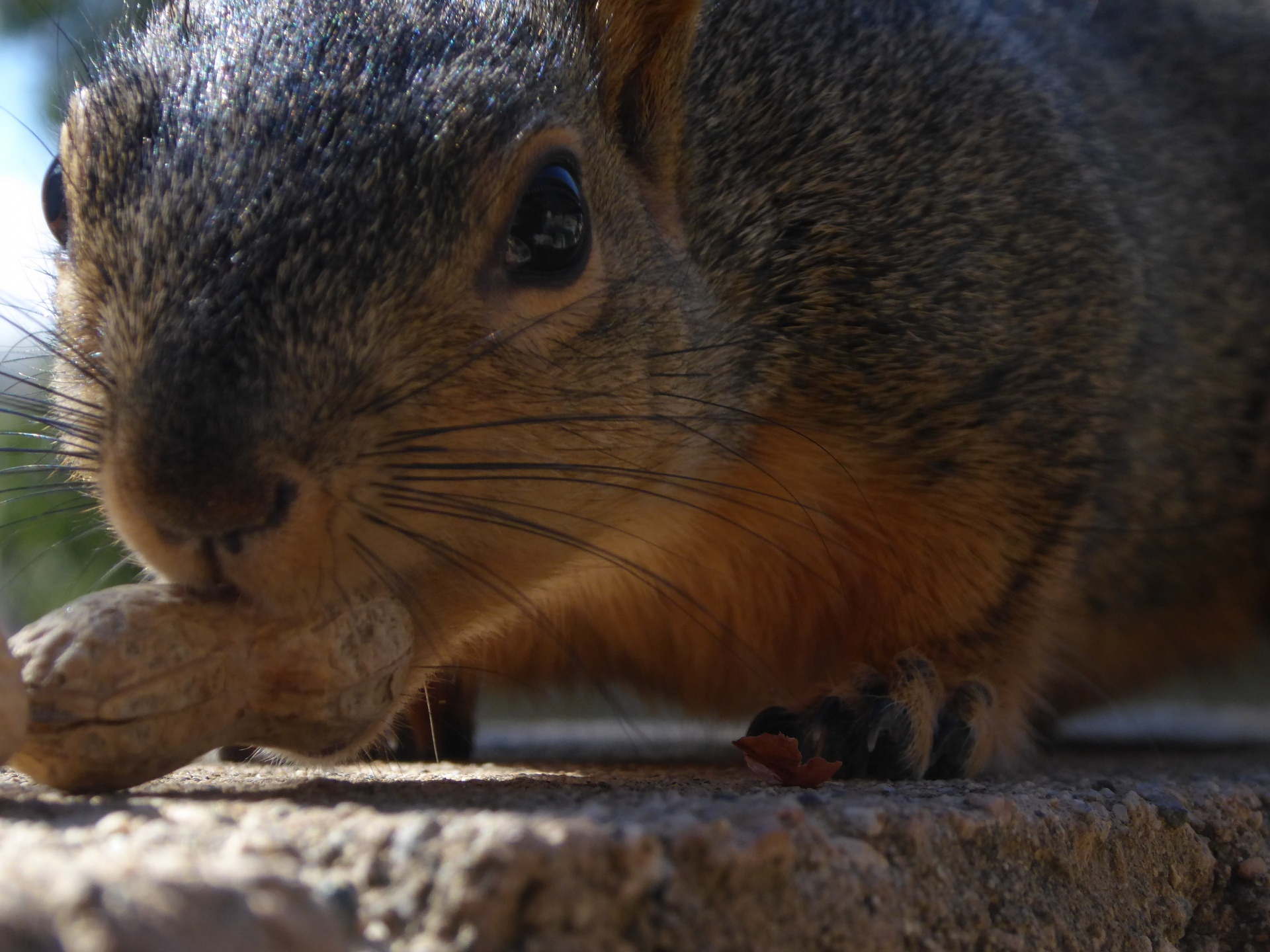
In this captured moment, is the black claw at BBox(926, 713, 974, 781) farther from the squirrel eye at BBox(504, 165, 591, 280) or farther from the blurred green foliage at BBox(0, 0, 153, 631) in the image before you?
the blurred green foliage at BBox(0, 0, 153, 631)

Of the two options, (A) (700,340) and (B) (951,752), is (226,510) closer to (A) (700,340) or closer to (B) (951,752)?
(A) (700,340)

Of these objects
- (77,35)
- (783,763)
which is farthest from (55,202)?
(783,763)

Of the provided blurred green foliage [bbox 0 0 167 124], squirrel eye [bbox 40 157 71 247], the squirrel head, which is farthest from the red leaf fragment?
blurred green foliage [bbox 0 0 167 124]

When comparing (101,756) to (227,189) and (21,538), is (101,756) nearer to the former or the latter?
(227,189)

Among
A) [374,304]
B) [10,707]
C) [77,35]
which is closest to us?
[10,707]

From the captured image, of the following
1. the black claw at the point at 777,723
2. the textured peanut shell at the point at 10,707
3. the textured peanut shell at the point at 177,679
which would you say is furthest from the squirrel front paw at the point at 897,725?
the textured peanut shell at the point at 10,707

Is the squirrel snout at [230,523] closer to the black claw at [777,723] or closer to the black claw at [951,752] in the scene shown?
the black claw at [777,723]

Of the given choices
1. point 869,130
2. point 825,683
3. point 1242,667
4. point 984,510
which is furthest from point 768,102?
point 1242,667
